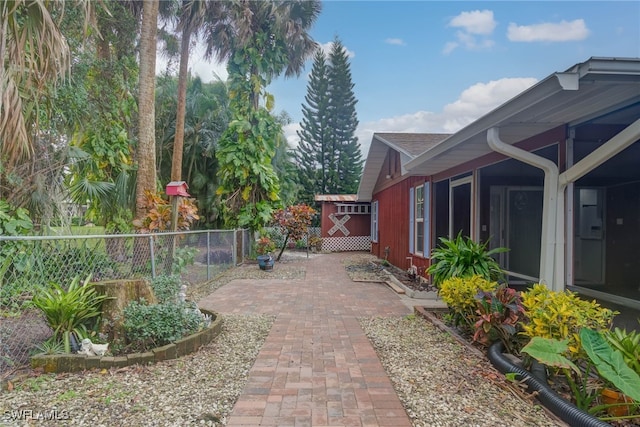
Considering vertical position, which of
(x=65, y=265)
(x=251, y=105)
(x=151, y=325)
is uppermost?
(x=251, y=105)

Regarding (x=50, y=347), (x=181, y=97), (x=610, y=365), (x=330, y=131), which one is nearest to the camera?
(x=610, y=365)

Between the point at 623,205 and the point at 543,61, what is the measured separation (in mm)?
3721

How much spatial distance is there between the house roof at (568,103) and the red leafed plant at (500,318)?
5.92 ft

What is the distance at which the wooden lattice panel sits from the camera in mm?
17837

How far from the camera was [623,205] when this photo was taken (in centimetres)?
607

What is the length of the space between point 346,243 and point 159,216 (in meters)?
12.5

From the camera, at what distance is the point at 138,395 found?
8.66ft

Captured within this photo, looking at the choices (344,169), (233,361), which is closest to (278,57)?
(233,361)

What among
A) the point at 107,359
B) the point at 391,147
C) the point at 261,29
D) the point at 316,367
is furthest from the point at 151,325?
the point at 261,29

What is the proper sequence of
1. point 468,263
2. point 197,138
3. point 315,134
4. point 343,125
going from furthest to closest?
point 343,125 < point 315,134 < point 197,138 < point 468,263

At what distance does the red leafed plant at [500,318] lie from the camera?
3.30 metres

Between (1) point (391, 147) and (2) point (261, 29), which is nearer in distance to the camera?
(1) point (391, 147)

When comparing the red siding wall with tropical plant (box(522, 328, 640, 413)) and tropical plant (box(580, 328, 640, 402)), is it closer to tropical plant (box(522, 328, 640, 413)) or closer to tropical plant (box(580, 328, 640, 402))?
tropical plant (box(522, 328, 640, 413))

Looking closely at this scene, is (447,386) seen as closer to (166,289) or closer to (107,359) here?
(107,359)
